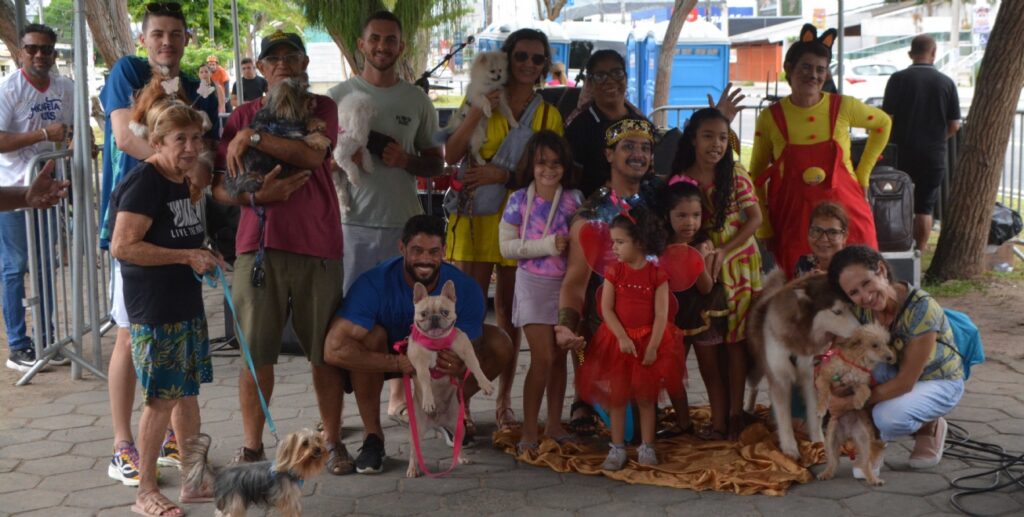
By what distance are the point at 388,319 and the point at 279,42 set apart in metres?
1.30

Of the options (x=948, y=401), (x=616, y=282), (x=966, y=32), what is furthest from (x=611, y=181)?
(x=966, y=32)

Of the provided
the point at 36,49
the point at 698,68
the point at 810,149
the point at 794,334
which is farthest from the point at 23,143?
the point at 698,68

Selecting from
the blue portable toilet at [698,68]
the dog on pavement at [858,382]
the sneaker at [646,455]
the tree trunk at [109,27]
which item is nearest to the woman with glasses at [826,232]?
the dog on pavement at [858,382]

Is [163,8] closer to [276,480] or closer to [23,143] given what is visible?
[276,480]

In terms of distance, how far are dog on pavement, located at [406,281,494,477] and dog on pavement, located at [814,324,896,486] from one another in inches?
55.5

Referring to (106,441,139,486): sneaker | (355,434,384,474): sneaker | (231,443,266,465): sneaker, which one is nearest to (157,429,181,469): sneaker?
(106,441,139,486): sneaker

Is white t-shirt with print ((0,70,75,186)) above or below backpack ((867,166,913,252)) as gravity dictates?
above

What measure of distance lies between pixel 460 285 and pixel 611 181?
87cm

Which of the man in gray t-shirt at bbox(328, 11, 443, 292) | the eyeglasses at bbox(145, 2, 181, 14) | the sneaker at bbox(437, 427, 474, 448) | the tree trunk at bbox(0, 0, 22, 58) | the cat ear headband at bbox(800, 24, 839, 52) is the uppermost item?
the tree trunk at bbox(0, 0, 22, 58)

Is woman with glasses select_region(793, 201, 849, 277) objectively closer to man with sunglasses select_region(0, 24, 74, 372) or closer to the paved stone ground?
the paved stone ground

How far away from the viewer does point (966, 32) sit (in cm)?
4684

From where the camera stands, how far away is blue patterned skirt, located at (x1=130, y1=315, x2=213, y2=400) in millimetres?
4027

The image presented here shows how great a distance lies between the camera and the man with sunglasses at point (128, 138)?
4.48m

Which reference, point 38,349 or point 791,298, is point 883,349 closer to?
point 791,298
